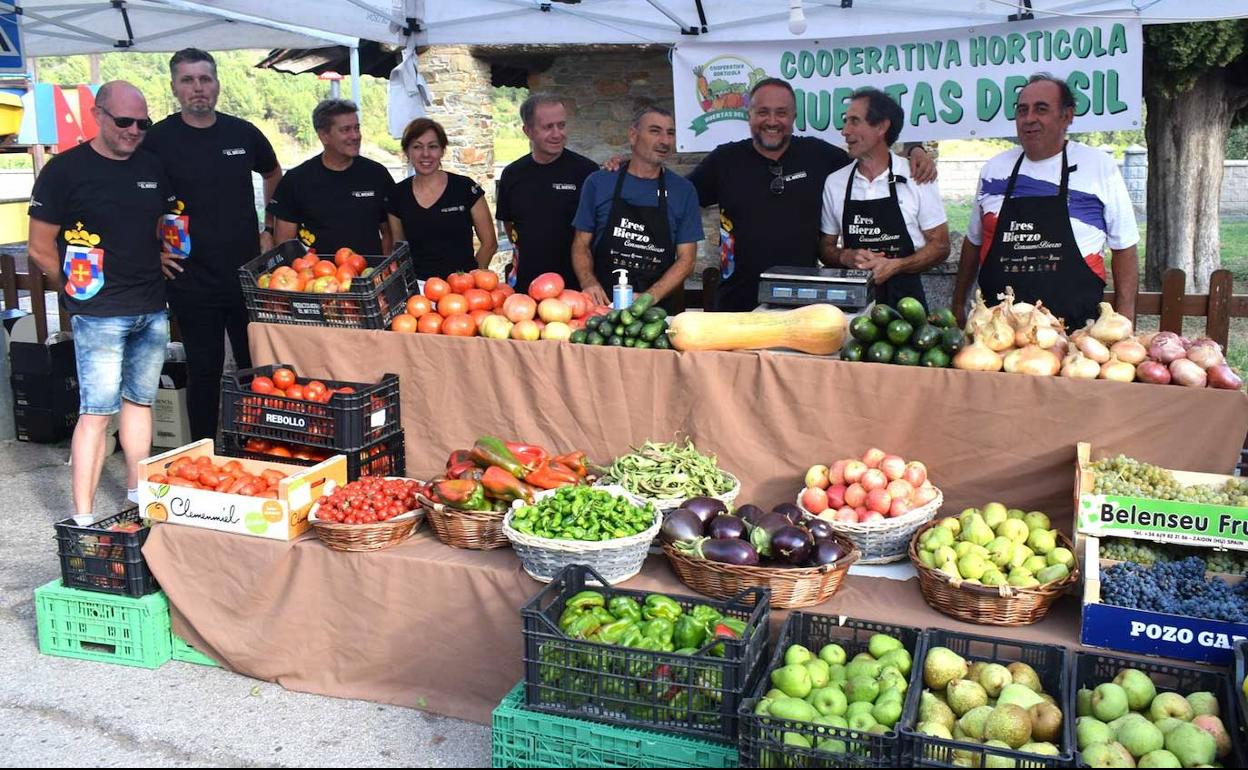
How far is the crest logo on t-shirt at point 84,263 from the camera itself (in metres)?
5.14

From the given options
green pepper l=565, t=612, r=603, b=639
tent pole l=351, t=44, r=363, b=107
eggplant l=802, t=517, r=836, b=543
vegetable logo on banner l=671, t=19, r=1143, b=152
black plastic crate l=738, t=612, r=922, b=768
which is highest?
tent pole l=351, t=44, r=363, b=107

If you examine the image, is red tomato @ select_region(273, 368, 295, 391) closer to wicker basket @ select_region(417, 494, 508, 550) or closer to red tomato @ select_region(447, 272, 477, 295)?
red tomato @ select_region(447, 272, 477, 295)

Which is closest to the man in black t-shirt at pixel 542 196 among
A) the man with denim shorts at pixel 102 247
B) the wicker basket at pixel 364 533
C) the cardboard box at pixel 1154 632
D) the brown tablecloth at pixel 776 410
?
the brown tablecloth at pixel 776 410

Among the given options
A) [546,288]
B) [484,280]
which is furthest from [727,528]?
[484,280]

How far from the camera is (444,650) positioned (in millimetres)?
4141

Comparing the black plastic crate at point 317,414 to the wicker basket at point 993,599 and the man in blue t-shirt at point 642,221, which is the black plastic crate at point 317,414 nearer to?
the man in blue t-shirt at point 642,221

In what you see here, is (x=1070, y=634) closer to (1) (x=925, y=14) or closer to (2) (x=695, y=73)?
(1) (x=925, y=14)

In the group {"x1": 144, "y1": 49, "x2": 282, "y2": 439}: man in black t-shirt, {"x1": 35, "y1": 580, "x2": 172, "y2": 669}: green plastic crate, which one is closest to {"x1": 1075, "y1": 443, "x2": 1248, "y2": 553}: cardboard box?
{"x1": 35, "y1": 580, "x2": 172, "y2": 669}: green plastic crate

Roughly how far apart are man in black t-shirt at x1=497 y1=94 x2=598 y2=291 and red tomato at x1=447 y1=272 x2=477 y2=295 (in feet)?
4.28

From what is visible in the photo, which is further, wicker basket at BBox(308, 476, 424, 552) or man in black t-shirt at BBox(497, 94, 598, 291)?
man in black t-shirt at BBox(497, 94, 598, 291)

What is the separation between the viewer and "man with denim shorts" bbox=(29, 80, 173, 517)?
201 inches

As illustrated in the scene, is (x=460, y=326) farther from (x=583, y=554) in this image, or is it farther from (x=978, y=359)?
(x=978, y=359)

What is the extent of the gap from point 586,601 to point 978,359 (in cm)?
170

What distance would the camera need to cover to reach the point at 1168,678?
3299 millimetres
